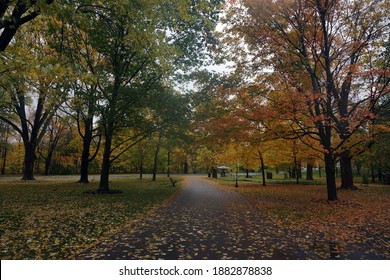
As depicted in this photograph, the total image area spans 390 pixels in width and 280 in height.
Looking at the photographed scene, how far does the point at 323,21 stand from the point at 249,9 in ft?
12.3

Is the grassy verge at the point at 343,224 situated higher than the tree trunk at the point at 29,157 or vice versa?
the tree trunk at the point at 29,157

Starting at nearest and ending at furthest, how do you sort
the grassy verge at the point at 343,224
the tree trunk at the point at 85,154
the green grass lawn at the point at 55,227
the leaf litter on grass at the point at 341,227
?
the green grass lawn at the point at 55,227 → the leaf litter on grass at the point at 341,227 → the grassy verge at the point at 343,224 → the tree trunk at the point at 85,154

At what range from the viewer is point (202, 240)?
21.6 ft

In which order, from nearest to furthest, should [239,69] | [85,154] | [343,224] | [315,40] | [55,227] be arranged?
[55,227] < [343,224] < [315,40] < [239,69] < [85,154]

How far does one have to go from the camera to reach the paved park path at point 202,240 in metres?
5.50

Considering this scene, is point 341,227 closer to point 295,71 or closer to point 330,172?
point 330,172

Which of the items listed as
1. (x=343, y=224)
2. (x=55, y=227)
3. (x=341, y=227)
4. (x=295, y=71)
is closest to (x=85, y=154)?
(x=55, y=227)

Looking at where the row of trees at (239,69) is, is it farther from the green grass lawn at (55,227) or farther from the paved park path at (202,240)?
the paved park path at (202,240)

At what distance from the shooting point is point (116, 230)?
758 centimetres

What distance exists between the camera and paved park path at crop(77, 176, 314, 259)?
217 inches

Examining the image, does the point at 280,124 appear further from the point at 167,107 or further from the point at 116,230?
the point at 116,230

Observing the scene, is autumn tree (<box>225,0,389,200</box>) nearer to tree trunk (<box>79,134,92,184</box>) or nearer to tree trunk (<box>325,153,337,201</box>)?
tree trunk (<box>325,153,337,201</box>)

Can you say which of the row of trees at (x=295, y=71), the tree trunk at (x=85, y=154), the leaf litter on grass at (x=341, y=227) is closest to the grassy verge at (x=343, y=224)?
the leaf litter on grass at (x=341, y=227)
